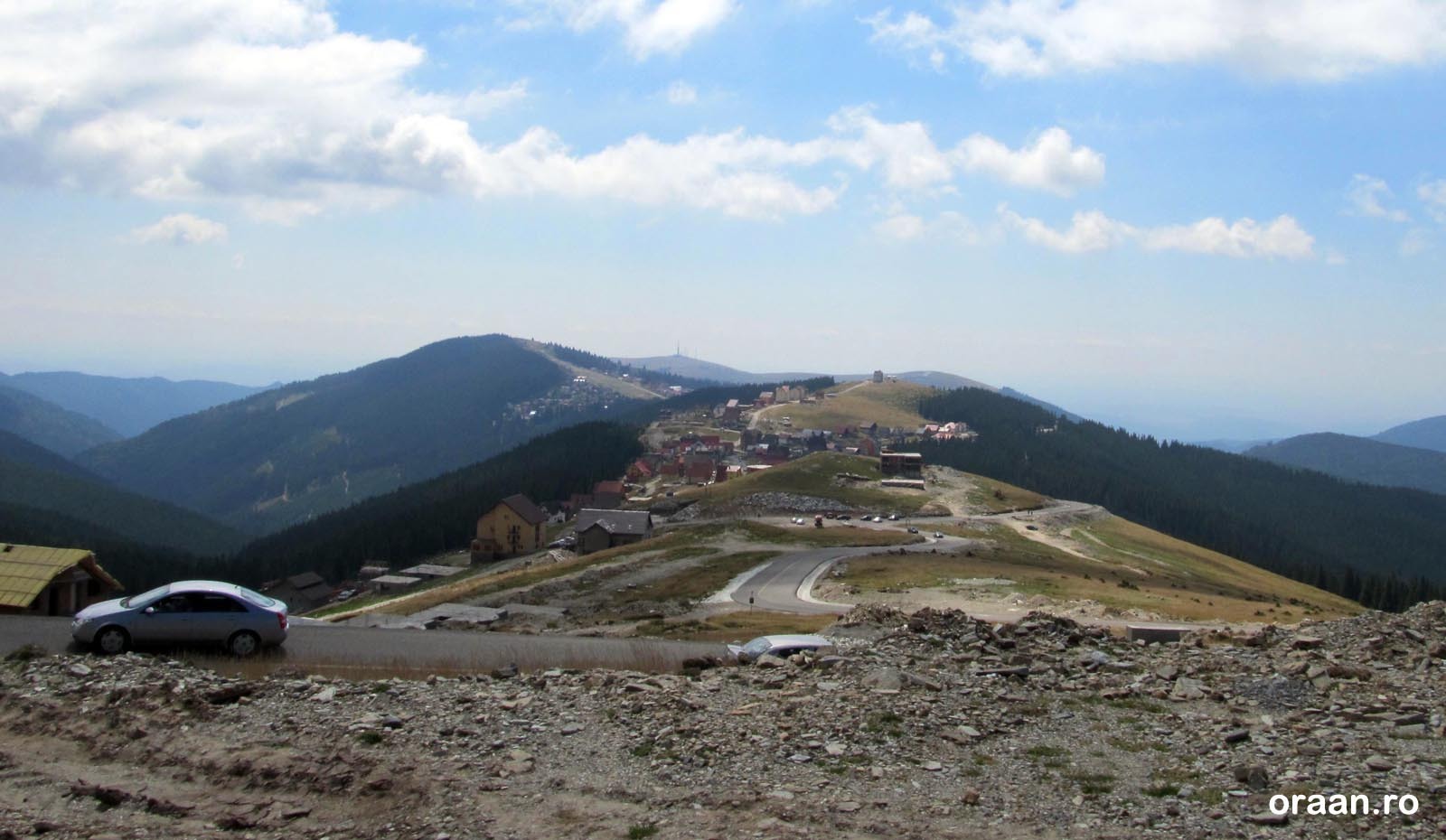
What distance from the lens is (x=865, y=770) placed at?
12797 mm

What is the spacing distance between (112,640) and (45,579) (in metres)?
7.59

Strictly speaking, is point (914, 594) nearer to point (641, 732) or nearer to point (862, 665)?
point (862, 665)

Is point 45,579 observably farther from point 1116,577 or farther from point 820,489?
point 820,489

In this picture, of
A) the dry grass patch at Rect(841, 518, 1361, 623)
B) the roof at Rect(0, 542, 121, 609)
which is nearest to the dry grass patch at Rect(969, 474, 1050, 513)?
the dry grass patch at Rect(841, 518, 1361, 623)

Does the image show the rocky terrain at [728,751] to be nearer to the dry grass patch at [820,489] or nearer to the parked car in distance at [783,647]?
the parked car in distance at [783,647]

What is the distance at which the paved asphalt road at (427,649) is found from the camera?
19391 millimetres

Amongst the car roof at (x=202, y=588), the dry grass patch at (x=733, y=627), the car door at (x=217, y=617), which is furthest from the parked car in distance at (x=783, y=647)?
the car roof at (x=202, y=588)

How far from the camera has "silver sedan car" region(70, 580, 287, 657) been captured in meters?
18.8

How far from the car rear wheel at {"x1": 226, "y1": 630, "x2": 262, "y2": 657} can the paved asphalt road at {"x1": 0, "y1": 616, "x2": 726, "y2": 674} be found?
29 centimetres

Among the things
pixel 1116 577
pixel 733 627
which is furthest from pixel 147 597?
pixel 1116 577

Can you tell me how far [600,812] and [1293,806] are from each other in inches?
340

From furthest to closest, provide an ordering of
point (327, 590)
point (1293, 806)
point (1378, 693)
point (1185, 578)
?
point (327, 590) → point (1185, 578) → point (1378, 693) → point (1293, 806)

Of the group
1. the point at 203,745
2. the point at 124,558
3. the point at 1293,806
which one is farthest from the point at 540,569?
the point at 124,558

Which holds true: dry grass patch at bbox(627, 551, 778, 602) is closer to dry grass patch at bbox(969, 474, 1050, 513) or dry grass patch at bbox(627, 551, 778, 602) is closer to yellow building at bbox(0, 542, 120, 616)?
yellow building at bbox(0, 542, 120, 616)
